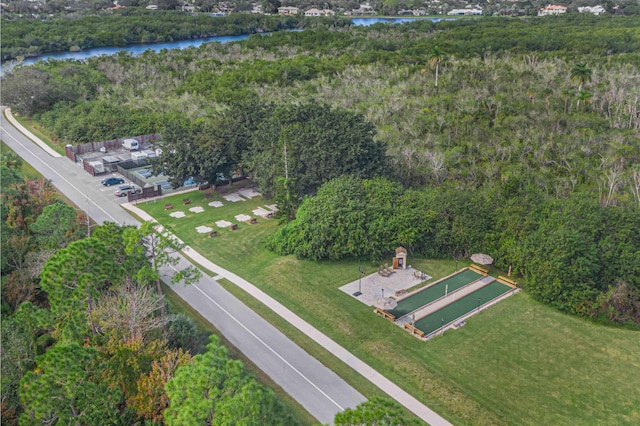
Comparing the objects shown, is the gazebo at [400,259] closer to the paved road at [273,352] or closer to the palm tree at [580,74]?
the paved road at [273,352]

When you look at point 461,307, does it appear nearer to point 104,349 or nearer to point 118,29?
point 104,349

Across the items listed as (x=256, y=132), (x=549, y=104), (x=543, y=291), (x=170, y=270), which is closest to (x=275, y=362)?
(x=170, y=270)

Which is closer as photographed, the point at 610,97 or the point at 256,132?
the point at 256,132

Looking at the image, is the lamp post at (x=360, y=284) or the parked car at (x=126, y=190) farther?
the parked car at (x=126, y=190)

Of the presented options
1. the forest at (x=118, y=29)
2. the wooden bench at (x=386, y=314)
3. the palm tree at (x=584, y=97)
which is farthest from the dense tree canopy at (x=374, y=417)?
the forest at (x=118, y=29)

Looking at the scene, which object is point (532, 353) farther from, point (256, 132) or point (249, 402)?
point (256, 132)

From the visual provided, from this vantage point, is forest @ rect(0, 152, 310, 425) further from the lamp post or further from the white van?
the white van

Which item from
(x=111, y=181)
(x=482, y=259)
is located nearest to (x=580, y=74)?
(x=482, y=259)
